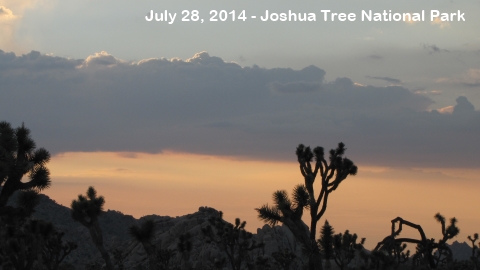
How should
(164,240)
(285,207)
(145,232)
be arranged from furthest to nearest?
(164,240) < (145,232) < (285,207)

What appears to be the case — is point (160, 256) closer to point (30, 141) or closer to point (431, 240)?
point (30, 141)

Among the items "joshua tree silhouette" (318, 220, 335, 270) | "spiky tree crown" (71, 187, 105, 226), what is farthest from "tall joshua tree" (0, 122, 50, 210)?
"joshua tree silhouette" (318, 220, 335, 270)

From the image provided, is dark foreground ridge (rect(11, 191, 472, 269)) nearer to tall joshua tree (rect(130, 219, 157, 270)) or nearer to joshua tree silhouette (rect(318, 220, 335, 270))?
tall joshua tree (rect(130, 219, 157, 270))

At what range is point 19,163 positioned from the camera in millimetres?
22875

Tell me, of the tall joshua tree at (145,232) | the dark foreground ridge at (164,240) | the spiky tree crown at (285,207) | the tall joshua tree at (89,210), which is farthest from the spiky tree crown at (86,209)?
the dark foreground ridge at (164,240)

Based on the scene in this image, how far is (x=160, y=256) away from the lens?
40.8 m

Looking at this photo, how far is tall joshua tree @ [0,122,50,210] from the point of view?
22562mm

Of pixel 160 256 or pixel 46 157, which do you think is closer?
pixel 46 157

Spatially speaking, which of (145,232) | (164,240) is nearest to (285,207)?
(145,232)

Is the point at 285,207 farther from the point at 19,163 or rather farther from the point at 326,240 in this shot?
the point at 19,163

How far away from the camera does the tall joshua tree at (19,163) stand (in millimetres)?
22562

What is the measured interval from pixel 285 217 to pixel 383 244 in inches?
143

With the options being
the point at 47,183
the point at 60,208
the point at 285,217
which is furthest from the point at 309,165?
the point at 60,208

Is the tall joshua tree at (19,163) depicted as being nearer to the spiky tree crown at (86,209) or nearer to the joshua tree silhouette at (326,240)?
the spiky tree crown at (86,209)
